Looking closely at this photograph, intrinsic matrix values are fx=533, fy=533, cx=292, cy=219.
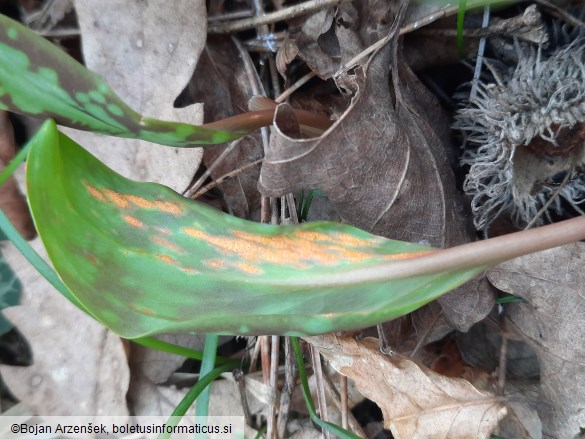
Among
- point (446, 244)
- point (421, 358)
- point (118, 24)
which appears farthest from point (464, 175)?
point (118, 24)

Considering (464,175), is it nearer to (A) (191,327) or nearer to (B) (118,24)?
(A) (191,327)

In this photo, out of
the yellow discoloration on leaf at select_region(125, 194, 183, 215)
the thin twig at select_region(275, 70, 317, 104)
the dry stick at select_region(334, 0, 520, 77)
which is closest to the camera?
the yellow discoloration on leaf at select_region(125, 194, 183, 215)

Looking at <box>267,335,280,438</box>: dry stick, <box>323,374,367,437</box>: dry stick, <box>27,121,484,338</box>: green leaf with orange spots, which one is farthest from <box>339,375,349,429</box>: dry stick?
<box>27,121,484,338</box>: green leaf with orange spots

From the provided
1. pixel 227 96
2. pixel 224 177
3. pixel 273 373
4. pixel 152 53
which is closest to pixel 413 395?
pixel 273 373

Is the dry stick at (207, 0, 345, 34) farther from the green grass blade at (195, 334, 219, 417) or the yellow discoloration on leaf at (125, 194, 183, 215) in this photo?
the green grass blade at (195, 334, 219, 417)

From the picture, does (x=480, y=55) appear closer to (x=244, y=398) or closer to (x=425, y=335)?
(x=425, y=335)

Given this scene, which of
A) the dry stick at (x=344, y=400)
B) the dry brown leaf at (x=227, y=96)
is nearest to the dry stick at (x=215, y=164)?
the dry brown leaf at (x=227, y=96)
